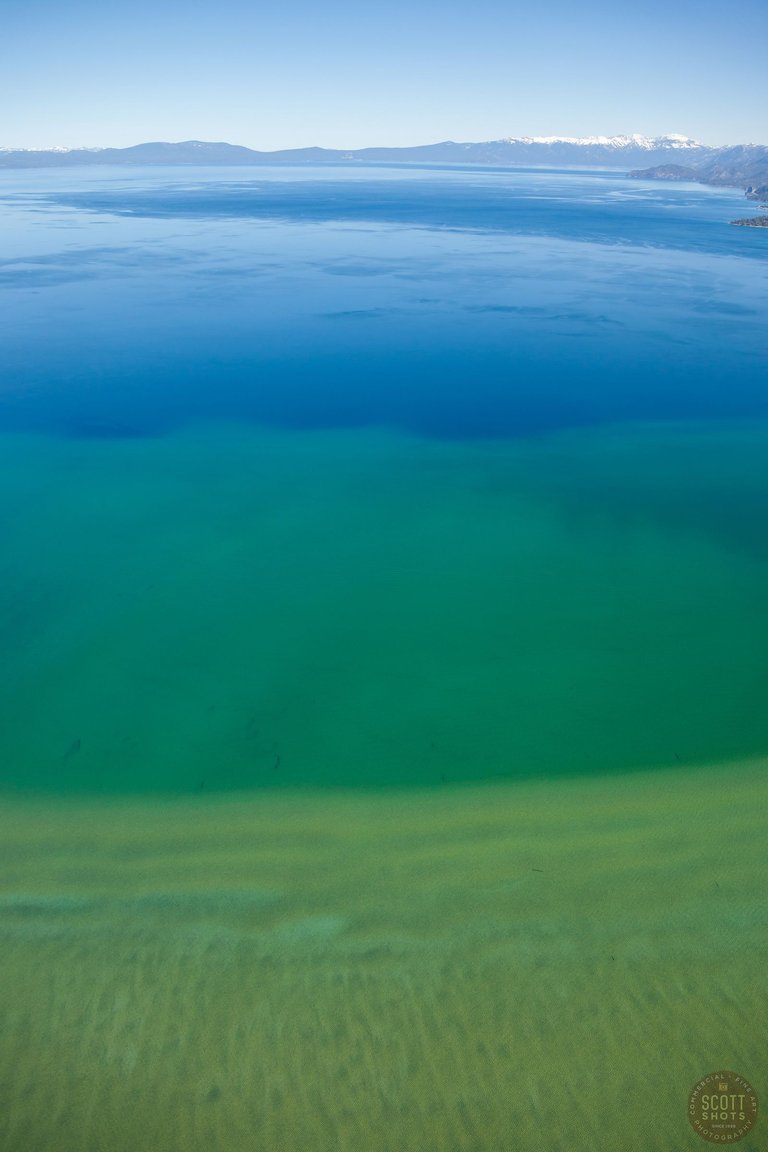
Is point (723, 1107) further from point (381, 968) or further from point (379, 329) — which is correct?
point (379, 329)

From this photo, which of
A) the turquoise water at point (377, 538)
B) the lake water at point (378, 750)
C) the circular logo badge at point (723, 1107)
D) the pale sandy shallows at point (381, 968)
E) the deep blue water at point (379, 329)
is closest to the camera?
the circular logo badge at point (723, 1107)

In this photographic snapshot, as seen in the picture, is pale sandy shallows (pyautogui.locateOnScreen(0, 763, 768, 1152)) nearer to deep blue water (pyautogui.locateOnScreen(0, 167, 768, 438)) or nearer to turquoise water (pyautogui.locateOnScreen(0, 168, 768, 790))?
turquoise water (pyautogui.locateOnScreen(0, 168, 768, 790))

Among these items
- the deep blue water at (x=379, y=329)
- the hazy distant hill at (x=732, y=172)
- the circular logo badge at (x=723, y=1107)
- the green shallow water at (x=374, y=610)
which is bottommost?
the circular logo badge at (x=723, y=1107)

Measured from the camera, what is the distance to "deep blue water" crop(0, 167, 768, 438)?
1481 cm

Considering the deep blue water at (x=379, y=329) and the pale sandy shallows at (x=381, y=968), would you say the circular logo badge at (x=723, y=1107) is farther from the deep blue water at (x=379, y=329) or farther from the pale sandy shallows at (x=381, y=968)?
the deep blue water at (x=379, y=329)

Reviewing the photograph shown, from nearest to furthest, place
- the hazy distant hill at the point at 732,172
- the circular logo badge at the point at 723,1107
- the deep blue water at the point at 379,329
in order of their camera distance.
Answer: the circular logo badge at the point at 723,1107 → the deep blue water at the point at 379,329 → the hazy distant hill at the point at 732,172

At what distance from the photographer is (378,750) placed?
21.9 feet

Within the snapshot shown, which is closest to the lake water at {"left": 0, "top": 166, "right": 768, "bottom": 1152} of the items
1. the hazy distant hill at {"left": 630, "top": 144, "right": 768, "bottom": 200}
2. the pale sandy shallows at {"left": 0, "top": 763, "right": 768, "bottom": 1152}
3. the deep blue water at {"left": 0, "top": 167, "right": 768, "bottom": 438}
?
the pale sandy shallows at {"left": 0, "top": 763, "right": 768, "bottom": 1152}

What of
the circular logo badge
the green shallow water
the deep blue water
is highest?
the deep blue water

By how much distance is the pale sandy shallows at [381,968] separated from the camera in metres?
3.88

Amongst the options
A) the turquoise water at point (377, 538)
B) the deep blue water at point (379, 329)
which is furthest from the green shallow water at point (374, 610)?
the deep blue water at point (379, 329)

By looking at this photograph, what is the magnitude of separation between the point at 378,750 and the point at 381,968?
230 centimetres

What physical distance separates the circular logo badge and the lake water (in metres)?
0.07

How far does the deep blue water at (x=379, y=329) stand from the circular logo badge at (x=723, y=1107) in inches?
437
